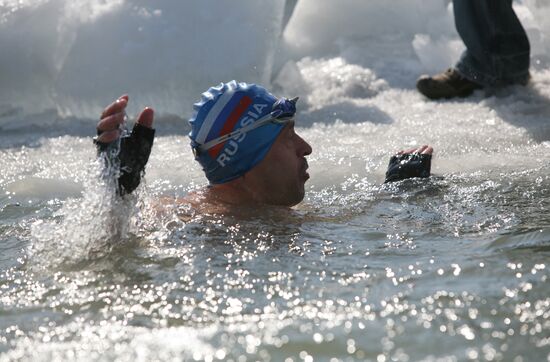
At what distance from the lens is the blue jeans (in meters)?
7.30

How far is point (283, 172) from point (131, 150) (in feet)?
3.75

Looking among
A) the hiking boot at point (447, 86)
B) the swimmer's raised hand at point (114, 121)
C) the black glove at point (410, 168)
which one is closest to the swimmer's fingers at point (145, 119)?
the swimmer's raised hand at point (114, 121)

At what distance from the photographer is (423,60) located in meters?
8.89

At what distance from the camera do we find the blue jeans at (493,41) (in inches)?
288

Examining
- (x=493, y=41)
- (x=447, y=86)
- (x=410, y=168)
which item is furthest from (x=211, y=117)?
(x=447, y=86)

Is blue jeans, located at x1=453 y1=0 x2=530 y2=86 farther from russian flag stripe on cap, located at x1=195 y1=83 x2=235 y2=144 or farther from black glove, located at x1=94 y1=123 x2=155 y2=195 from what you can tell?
black glove, located at x1=94 y1=123 x2=155 y2=195

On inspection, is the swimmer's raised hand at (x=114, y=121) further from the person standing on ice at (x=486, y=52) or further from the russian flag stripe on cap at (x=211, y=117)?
the person standing on ice at (x=486, y=52)

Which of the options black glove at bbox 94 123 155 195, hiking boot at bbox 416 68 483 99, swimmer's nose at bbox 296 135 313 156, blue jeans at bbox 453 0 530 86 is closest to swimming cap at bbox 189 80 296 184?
swimmer's nose at bbox 296 135 313 156

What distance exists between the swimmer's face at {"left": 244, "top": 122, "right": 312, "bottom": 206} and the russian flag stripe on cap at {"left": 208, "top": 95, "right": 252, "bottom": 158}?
0.20m

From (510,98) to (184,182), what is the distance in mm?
2804

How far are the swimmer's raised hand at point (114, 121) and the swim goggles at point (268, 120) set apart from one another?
0.95 m

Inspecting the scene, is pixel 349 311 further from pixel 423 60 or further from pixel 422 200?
pixel 423 60

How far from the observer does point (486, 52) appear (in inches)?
290

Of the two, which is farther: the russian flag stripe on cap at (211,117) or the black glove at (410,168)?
the black glove at (410,168)
